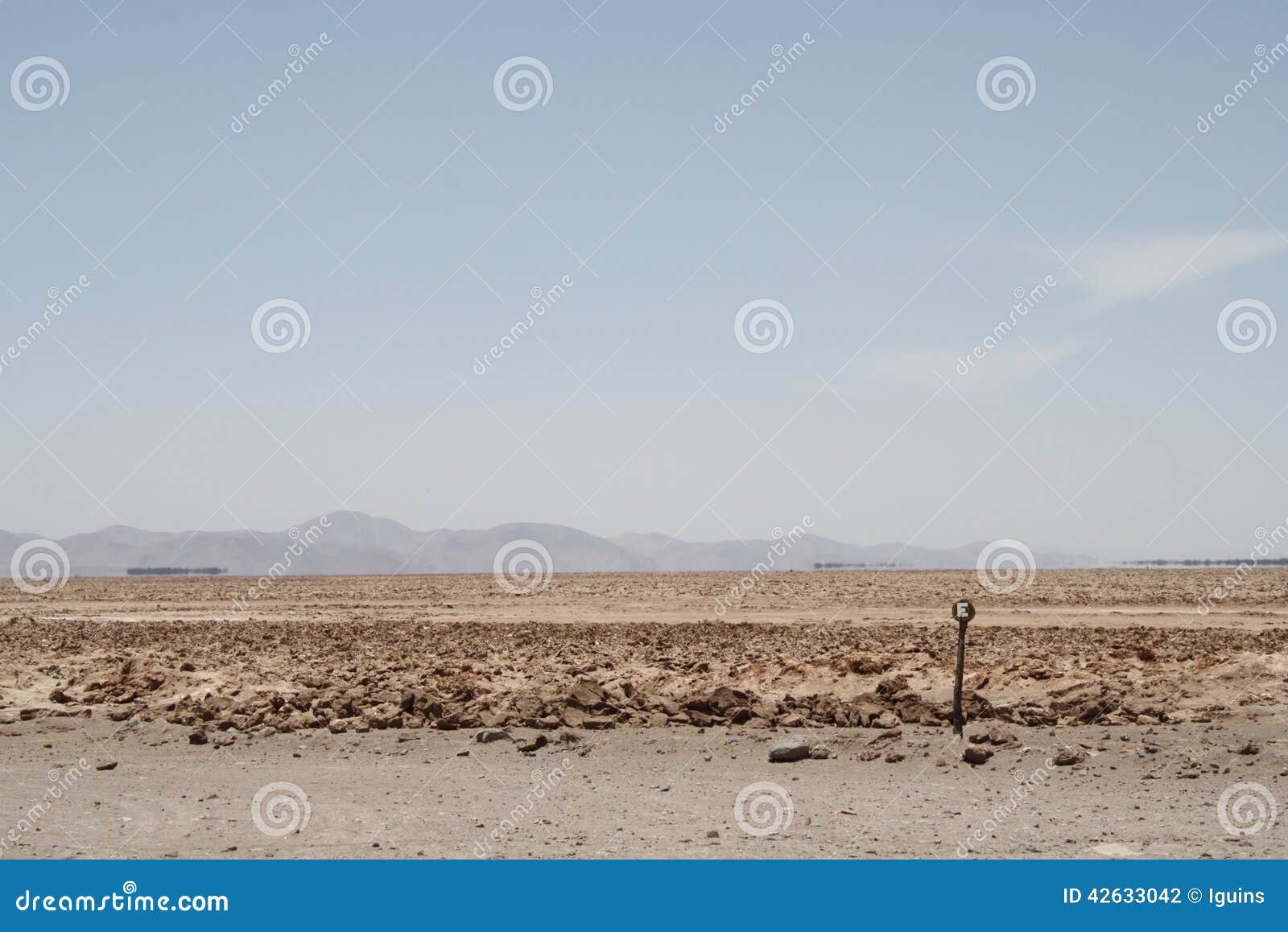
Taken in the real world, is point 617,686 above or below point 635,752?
above

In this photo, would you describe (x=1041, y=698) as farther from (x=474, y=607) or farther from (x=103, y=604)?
(x=103, y=604)

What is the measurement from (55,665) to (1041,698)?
15.7 meters

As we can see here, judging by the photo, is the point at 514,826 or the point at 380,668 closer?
the point at 514,826

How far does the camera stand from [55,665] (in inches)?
733

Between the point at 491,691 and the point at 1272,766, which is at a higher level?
the point at 491,691

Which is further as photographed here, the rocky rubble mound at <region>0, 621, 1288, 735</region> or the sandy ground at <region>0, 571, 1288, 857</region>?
the rocky rubble mound at <region>0, 621, 1288, 735</region>

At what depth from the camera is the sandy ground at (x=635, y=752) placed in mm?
9062

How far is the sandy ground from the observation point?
29.7 ft

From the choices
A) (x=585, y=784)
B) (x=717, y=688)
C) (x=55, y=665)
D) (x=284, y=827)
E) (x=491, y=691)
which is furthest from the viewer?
(x=55, y=665)

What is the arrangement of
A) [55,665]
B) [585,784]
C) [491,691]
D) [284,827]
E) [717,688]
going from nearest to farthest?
[284,827] → [585,784] → [717,688] → [491,691] → [55,665]

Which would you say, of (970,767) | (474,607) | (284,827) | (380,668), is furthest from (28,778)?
(474,607)

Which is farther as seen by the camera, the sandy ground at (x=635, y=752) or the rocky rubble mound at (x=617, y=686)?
the rocky rubble mound at (x=617, y=686)

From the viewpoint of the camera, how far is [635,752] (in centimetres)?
1284

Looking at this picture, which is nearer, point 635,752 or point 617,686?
point 635,752
